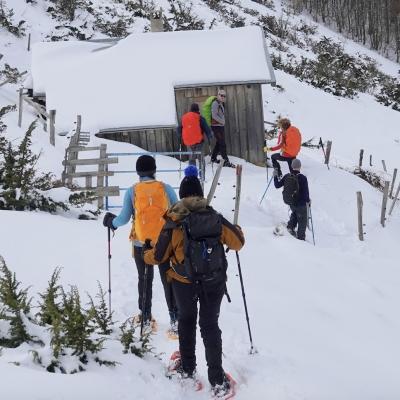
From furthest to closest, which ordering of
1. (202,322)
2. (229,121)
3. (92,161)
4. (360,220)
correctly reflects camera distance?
(229,121) < (360,220) < (92,161) < (202,322)

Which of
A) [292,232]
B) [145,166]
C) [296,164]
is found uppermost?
[145,166]

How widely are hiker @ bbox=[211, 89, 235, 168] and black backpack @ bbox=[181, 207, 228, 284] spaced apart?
1037 cm

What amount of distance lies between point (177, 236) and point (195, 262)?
0.25 m

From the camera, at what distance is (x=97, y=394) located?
3539 mm

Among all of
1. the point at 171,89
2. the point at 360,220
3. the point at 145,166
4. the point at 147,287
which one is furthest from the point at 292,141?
the point at 145,166

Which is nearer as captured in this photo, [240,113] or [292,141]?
[292,141]

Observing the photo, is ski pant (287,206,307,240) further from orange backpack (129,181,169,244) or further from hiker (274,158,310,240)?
orange backpack (129,181,169,244)

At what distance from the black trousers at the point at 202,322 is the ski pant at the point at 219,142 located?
10658mm

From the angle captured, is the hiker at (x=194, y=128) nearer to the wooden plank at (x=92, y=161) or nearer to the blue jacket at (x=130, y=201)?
the wooden plank at (x=92, y=161)

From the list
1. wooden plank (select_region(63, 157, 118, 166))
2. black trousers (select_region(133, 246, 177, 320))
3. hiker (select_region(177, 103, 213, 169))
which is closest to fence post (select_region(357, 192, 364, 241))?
hiker (select_region(177, 103, 213, 169))

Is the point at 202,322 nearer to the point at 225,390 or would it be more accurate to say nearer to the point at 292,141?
the point at 225,390

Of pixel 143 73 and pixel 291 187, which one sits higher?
pixel 143 73

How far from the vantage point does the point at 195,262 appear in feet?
12.7

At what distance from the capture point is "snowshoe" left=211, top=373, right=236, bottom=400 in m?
4.13
